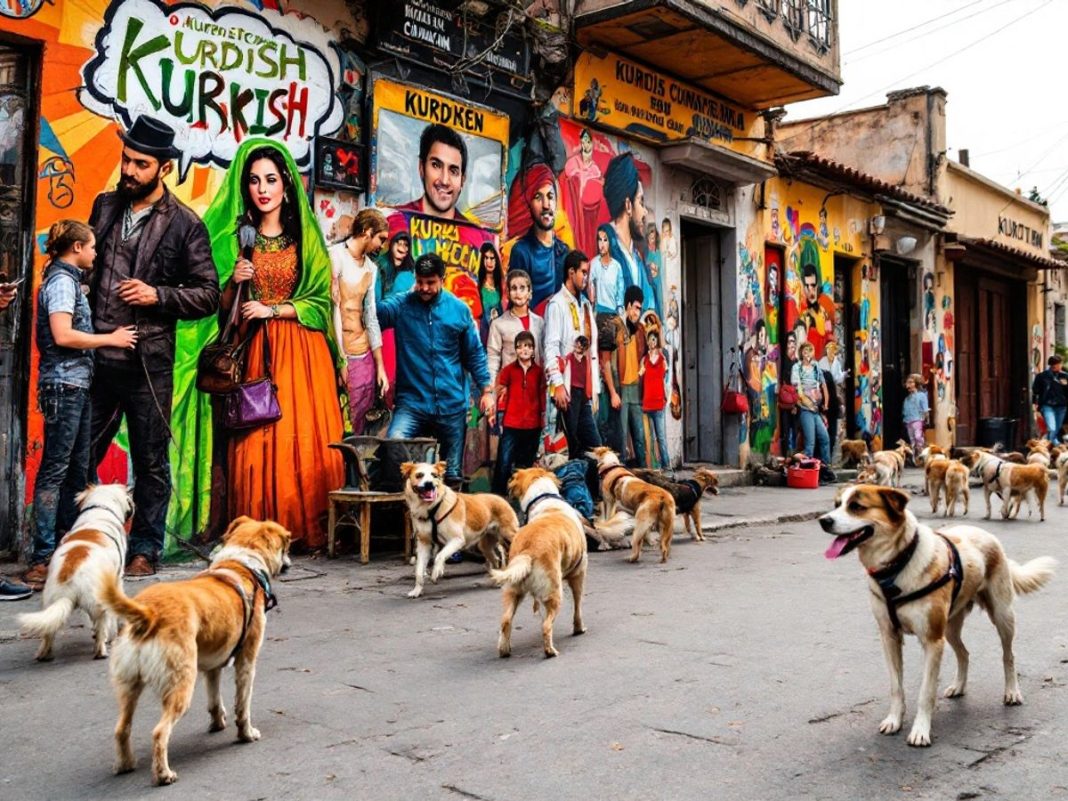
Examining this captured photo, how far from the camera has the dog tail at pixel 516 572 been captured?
5524 millimetres

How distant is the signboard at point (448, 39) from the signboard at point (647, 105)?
1.40 metres

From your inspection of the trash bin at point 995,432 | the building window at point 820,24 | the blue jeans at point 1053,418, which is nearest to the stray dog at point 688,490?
the building window at point 820,24

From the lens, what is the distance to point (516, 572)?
558cm

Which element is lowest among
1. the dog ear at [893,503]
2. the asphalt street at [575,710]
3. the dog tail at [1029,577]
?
the asphalt street at [575,710]

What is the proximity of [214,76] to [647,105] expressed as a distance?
7.38 m

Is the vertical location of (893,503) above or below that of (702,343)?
below

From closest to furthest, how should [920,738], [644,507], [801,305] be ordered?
[920,738]
[644,507]
[801,305]

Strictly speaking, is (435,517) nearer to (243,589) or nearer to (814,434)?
(243,589)

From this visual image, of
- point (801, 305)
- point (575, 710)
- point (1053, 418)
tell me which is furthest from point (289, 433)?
point (1053, 418)

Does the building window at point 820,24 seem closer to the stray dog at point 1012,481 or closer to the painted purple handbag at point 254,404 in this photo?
the stray dog at point 1012,481

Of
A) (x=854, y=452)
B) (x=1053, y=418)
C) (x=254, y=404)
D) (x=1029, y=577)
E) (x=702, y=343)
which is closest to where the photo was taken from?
(x=1029, y=577)

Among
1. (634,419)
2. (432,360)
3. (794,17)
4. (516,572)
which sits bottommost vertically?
(516,572)

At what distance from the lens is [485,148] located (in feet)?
38.5

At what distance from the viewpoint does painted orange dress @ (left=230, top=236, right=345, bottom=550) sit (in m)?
9.13
